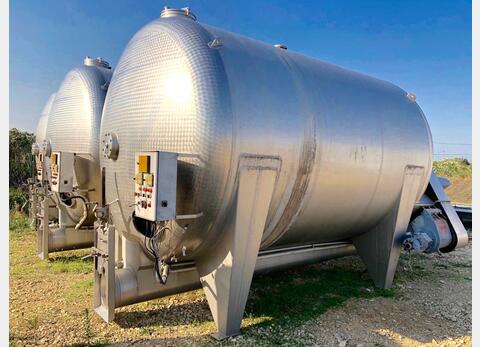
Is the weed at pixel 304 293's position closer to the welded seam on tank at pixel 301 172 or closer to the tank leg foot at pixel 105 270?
the welded seam on tank at pixel 301 172

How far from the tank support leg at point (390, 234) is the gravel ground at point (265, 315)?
0.85 ft

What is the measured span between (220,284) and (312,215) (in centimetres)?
142

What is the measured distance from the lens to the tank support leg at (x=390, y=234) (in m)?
5.89

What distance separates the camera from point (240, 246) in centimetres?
400

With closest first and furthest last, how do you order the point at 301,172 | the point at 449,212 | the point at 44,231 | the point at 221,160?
the point at 221,160, the point at 301,172, the point at 449,212, the point at 44,231

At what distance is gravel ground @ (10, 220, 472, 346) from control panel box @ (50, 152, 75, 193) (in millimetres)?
1365

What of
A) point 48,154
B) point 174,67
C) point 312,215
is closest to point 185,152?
point 174,67

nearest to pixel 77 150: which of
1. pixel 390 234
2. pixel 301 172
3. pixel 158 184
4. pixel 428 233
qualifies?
pixel 158 184

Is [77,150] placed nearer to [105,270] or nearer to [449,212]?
[105,270]

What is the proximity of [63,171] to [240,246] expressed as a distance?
351 centimetres

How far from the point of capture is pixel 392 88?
611cm

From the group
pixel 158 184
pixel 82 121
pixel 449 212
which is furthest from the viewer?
pixel 449 212

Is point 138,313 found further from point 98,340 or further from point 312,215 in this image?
point 312,215

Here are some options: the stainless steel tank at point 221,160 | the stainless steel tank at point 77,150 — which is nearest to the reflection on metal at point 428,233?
the stainless steel tank at point 221,160
